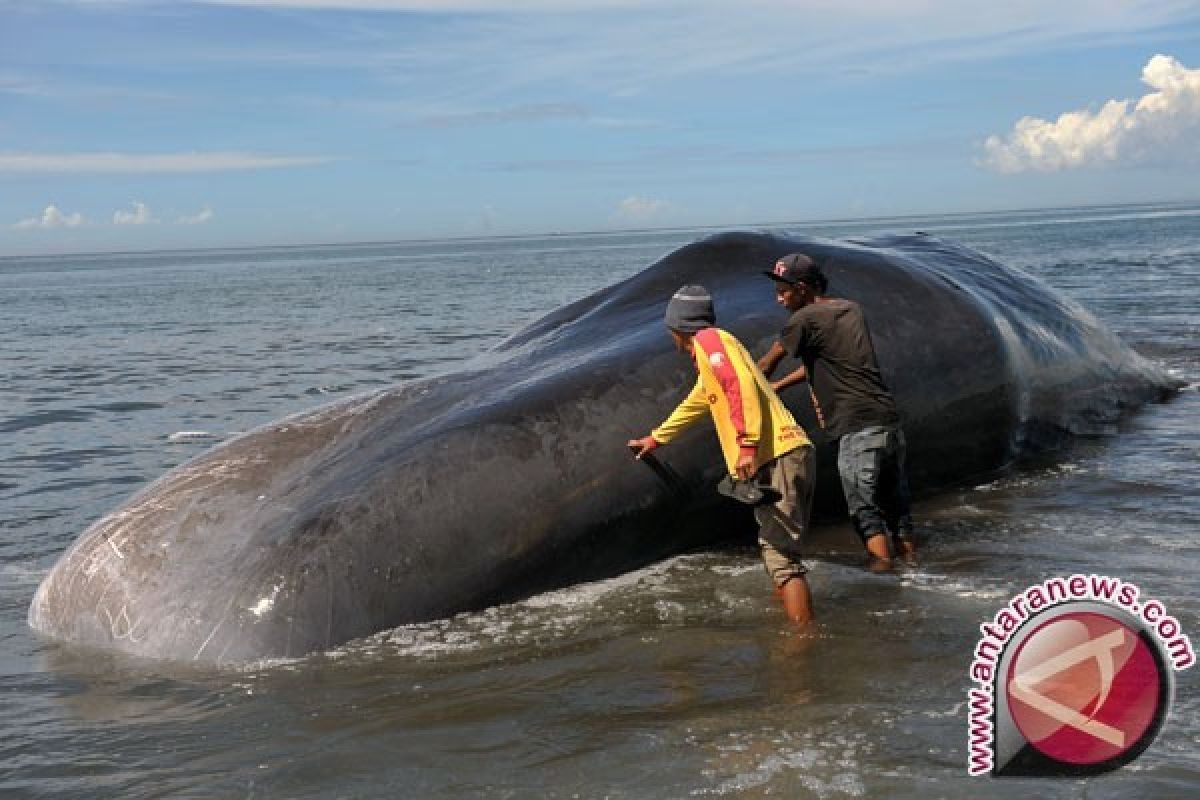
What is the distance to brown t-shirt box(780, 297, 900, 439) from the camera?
6.96m

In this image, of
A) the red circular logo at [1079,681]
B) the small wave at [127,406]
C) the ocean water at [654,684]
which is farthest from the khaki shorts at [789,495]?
the small wave at [127,406]

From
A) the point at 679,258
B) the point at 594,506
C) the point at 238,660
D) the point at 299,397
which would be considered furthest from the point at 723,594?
the point at 299,397

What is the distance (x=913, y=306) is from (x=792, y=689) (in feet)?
12.8

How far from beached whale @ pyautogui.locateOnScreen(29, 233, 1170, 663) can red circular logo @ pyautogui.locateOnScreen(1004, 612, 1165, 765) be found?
10.9ft

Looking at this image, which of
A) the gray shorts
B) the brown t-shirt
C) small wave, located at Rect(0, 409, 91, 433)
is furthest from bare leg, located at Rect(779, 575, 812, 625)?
small wave, located at Rect(0, 409, 91, 433)

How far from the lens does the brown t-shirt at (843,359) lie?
6957mm

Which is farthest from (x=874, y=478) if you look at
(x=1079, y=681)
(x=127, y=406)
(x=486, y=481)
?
(x=127, y=406)

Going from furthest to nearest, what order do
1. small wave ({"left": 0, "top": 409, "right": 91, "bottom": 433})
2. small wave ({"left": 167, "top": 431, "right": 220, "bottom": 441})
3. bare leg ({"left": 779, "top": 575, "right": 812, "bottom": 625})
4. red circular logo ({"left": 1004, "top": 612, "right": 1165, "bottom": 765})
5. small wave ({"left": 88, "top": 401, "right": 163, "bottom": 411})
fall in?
small wave ({"left": 88, "top": 401, "right": 163, "bottom": 411}) → small wave ({"left": 0, "top": 409, "right": 91, "bottom": 433}) → small wave ({"left": 167, "top": 431, "right": 220, "bottom": 441}) → bare leg ({"left": 779, "top": 575, "right": 812, "bottom": 625}) → red circular logo ({"left": 1004, "top": 612, "right": 1165, "bottom": 765})

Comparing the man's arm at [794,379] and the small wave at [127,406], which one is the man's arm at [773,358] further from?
the small wave at [127,406]

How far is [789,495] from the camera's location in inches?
245

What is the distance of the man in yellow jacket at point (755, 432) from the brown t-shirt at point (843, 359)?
0.74m

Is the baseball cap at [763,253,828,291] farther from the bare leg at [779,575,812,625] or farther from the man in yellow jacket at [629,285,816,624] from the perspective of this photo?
the bare leg at [779,575,812,625]

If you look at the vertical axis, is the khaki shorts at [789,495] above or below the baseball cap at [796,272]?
below

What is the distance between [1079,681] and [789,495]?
2.82 metres
